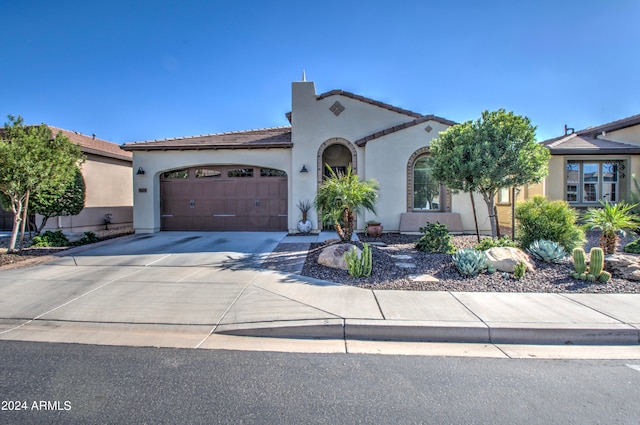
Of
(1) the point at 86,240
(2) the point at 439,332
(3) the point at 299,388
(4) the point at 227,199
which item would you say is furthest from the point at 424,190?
(1) the point at 86,240

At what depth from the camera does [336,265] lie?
23.9 ft

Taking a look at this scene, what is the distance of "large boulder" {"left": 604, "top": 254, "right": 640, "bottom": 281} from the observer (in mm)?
6332

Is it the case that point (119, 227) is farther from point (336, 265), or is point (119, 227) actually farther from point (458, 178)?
point (458, 178)

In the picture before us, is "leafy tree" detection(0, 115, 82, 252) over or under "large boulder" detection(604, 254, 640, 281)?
over

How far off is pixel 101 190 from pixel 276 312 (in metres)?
13.1

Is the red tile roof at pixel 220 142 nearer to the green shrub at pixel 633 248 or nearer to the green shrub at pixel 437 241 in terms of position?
the green shrub at pixel 437 241

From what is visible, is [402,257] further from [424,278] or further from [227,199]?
[227,199]

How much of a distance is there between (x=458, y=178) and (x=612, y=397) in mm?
6151

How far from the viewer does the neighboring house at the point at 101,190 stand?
519 inches

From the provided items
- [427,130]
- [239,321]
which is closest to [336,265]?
[239,321]

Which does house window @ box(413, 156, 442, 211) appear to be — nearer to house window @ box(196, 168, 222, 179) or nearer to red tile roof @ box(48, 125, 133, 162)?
house window @ box(196, 168, 222, 179)

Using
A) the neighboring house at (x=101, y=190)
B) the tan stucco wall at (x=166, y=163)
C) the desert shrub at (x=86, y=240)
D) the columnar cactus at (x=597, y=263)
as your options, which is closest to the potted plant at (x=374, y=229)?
the tan stucco wall at (x=166, y=163)

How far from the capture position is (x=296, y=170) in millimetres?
13133

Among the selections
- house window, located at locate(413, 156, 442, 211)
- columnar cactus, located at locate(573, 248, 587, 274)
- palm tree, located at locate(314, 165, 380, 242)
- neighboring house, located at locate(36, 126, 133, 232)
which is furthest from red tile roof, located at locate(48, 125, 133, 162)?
columnar cactus, located at locate(573, 248, 587, 274)
